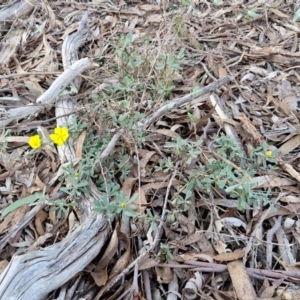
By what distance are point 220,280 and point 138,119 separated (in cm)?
62

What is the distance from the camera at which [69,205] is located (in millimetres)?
1340

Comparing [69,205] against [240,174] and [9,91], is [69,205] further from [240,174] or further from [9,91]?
[9,91]

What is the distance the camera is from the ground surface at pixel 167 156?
126 centimetres

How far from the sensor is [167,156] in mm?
1557

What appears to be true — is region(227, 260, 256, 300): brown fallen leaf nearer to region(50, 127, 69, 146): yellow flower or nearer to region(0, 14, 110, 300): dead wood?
region(0, 14, 110, 300): dead wood

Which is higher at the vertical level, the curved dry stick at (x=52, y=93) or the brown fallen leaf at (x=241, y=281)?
the curved dry stick at (x=52, y=93)

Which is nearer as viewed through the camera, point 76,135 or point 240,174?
point 240,174

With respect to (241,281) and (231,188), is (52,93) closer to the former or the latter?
→ (231,188)

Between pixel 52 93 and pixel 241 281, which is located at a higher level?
pixel 52 93

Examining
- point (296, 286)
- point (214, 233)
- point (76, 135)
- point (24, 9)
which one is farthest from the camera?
point (24, 9)

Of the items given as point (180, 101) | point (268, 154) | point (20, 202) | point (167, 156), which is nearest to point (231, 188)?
point (268, 154)

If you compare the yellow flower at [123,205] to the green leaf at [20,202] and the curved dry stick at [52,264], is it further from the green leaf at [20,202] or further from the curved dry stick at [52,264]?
the green leaf at [20,202]

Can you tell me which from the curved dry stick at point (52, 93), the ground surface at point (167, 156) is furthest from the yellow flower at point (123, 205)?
the curved dry stick at point (52, 93)

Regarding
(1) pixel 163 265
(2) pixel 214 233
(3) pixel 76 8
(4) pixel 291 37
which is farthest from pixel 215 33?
(1) pixel 163 265
